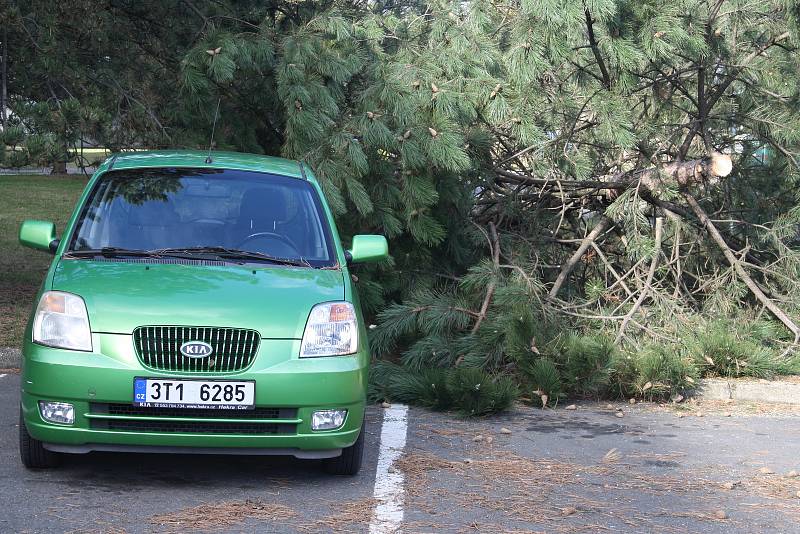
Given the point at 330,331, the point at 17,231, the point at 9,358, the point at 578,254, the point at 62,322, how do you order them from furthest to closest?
the point at 17,231 → the point at 578,254 → the point at 9,358 → the point at 330,331 → the point at 62,322

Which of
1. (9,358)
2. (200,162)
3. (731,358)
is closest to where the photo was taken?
(200,162)

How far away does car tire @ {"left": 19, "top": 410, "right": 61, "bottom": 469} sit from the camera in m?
5.53

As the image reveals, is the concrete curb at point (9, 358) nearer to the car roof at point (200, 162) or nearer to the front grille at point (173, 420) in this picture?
the car roof at point (200, 162)

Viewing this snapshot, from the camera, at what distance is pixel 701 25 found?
341 inches

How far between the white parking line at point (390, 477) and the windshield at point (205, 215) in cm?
118

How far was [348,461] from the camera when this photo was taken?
573cm

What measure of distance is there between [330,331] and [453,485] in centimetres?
106

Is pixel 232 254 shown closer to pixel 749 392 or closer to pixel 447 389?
pixel 447 389

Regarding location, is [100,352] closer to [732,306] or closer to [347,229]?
[347,229]

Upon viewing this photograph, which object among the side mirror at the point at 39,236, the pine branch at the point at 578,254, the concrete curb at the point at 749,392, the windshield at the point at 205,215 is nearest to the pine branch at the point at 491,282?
the pine branch at the point at 578,254

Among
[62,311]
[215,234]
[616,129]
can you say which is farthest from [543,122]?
[62,311]

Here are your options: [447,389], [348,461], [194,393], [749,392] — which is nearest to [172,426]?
[194,393]

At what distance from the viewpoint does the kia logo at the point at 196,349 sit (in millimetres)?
5176

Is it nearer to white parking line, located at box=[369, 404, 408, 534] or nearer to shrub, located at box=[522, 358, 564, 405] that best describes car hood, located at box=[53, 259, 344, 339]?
white parking line, located at box=[369, 404, 408, 534]
